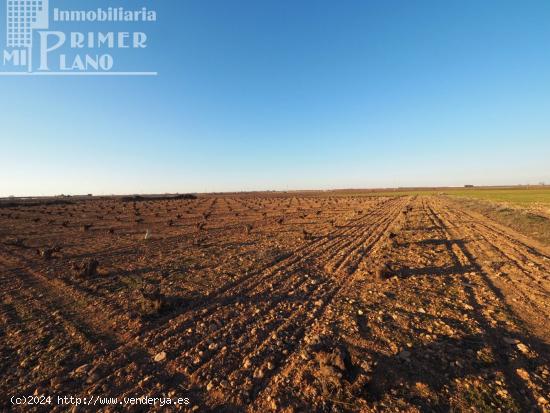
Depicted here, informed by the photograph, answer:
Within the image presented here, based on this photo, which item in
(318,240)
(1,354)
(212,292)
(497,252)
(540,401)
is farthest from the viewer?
(318,240)

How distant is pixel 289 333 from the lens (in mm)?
5227

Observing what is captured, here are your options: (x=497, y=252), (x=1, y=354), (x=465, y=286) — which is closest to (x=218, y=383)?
(x=1, y=354)

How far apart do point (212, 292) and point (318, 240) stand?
8.29m

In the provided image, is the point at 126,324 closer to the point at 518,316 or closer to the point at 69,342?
the point at 69,342

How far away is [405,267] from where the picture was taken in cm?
948

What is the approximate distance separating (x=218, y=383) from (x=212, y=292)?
146 inches

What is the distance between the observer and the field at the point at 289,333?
3707 mm

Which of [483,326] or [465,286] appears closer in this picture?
[483,326]

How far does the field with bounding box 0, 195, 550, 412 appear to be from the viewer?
3.71m

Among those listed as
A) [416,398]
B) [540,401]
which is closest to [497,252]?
[540,401]

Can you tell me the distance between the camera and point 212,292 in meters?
7.50

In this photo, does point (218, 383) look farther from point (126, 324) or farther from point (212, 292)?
point (212, 292)

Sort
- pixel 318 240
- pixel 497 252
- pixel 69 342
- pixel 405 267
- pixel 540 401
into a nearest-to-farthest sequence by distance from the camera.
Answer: pixel 540 401 < pixel 69 342 < pixel 405 267 < pixel 497 252 < pixel 318 240

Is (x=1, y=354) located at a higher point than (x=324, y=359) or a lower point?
lower
